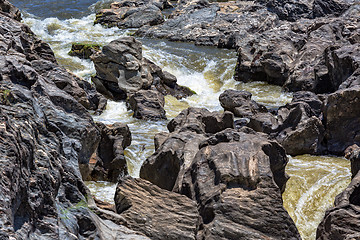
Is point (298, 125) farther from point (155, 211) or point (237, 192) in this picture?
point (155, 211)

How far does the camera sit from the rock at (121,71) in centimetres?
1911

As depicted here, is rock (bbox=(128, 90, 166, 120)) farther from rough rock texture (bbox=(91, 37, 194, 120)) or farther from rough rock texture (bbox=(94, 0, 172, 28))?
rough rock texture (bbox=(94, 0, 172, 28))

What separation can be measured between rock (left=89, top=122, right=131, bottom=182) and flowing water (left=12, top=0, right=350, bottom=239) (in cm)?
28

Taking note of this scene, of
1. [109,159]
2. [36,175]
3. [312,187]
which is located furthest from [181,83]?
[36,175]

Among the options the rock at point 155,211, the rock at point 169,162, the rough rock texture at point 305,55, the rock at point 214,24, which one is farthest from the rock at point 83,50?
the rock at point 155,211

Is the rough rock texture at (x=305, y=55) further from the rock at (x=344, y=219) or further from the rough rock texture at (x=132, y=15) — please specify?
the rough rock texture at (x=132, y=15)

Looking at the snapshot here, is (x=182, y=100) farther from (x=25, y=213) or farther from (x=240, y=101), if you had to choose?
(x=25, y=213)

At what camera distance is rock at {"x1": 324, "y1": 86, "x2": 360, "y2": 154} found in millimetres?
12570

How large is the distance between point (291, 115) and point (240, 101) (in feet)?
13.0

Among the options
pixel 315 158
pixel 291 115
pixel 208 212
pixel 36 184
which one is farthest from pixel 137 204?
pixel 291 115

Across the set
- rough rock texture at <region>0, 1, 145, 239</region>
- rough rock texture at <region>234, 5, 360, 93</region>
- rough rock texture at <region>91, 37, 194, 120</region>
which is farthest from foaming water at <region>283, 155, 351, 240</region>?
rough rock texture at <region>91, 37, 194, 120</region>

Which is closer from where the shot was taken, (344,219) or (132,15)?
(344,219)

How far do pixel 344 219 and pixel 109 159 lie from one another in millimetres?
5957

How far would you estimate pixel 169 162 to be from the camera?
30.1 ft
